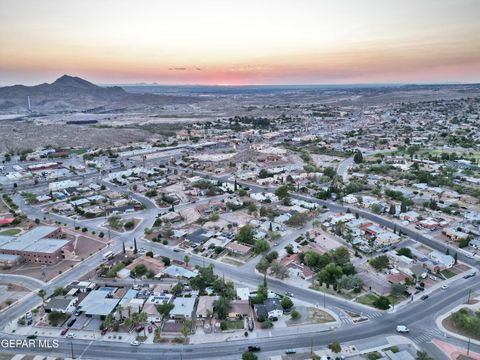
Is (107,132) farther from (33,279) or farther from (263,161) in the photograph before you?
(33,279)

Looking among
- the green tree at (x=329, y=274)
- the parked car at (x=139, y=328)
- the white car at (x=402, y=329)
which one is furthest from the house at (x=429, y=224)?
the parked car at (x=139, y=328)

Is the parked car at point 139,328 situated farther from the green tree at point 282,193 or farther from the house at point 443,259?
the green tree at point 282,193

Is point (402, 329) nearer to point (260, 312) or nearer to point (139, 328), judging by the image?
point (260, 312)

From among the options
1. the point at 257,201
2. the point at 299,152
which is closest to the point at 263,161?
the point at 299,152

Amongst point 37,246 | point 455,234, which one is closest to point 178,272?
point 37,246

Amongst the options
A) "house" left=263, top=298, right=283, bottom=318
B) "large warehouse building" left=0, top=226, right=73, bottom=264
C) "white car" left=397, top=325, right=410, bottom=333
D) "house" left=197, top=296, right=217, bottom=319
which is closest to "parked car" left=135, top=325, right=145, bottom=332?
"house" left=197, top=296, right=217, bottom=319

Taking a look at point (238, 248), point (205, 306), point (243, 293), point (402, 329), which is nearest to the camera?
point (402, 329)
